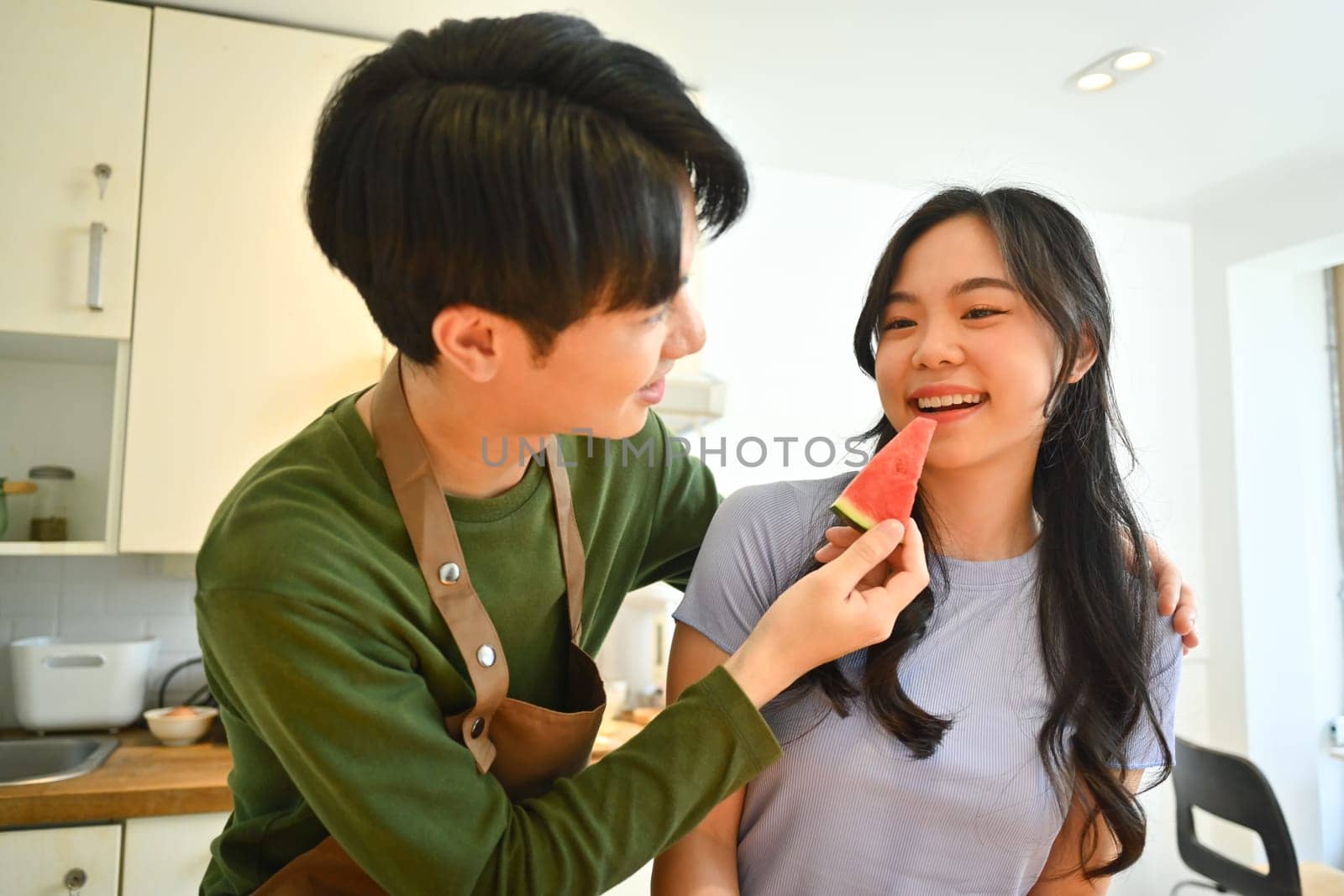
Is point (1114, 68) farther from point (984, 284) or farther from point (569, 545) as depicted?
point (569, 545)

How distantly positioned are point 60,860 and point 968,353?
227cm

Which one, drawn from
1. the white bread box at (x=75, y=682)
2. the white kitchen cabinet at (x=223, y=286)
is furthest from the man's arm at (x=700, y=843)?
the white bread box at (x=75, y=682)

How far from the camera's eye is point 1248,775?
2928 mm

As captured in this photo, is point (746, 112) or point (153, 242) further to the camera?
point (746, 112)

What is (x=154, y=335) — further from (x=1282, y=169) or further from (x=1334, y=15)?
(x=1282, y=169)

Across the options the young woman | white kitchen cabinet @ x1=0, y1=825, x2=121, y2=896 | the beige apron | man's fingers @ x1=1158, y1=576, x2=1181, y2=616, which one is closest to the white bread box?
white kitchen cabinet @ x1=0, y1=825, x2=121, y2=896

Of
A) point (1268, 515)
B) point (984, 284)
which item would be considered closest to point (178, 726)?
point (984, 284)

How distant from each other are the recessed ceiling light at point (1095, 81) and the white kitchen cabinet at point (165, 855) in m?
3.24

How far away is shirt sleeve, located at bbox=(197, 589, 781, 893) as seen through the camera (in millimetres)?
955

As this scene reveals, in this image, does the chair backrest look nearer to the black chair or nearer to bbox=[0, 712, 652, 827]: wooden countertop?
the black chair

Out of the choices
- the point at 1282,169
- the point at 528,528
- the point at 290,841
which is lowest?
the point at 290,841

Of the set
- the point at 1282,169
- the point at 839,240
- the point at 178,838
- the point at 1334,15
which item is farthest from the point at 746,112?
the point at 178,838

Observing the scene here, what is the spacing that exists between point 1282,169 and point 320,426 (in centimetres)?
403

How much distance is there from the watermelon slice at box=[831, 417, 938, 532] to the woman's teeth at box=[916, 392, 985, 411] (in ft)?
0.34
